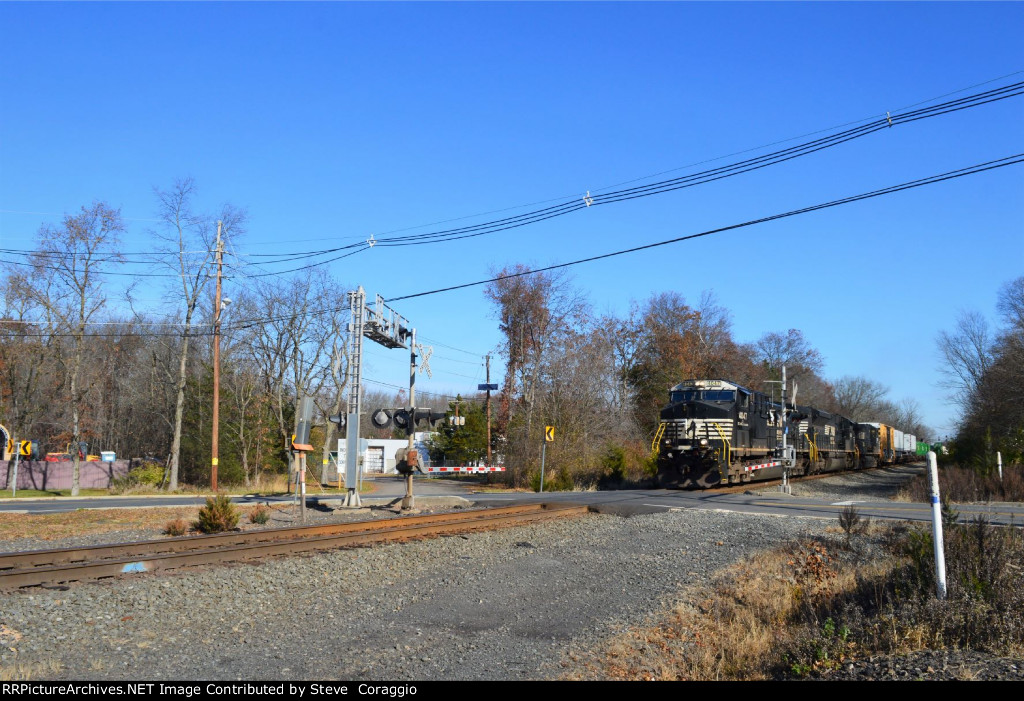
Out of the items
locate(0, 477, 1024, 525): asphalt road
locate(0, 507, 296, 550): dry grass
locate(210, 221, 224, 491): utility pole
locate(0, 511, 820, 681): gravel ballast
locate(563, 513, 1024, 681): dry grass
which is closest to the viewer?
locate(0, 511, 820, 681): gravel ballast

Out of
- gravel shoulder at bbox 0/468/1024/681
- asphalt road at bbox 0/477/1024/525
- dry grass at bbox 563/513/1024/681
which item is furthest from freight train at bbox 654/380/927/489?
dry grass at bbox 563/513/1024/681

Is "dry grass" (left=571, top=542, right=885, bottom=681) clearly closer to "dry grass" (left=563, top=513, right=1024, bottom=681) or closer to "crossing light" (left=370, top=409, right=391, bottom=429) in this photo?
"dry grass" (left=563, top=513, right=1024, bottom=681)

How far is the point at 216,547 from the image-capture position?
11773 mm

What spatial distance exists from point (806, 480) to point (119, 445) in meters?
52.0

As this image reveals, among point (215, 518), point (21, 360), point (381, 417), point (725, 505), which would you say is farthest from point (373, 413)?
point (21, 360)

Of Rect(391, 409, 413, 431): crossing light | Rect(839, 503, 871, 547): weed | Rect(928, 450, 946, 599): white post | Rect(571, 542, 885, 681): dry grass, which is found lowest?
Rect(571, 542, 885, 681): dry grass

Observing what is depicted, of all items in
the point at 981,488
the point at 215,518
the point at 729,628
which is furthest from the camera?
A: the point at 981,488

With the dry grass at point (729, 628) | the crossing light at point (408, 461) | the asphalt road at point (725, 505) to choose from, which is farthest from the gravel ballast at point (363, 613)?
the asphalt road at point (725, 505)

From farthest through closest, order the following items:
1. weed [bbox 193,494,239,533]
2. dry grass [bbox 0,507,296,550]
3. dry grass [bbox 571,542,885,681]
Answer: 1. dry grass [bbox 0,507,296,550]
2. weed [bbox 193,494,239,533]
3. dry grass [bbox 571,542,885,681]

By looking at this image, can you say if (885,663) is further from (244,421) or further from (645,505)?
(244,421)

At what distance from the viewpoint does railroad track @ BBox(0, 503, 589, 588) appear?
922 centimetres

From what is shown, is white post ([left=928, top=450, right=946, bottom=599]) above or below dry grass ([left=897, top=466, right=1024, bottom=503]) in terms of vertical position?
above

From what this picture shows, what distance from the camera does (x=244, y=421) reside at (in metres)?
41.3

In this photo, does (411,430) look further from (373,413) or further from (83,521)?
(83,521)
